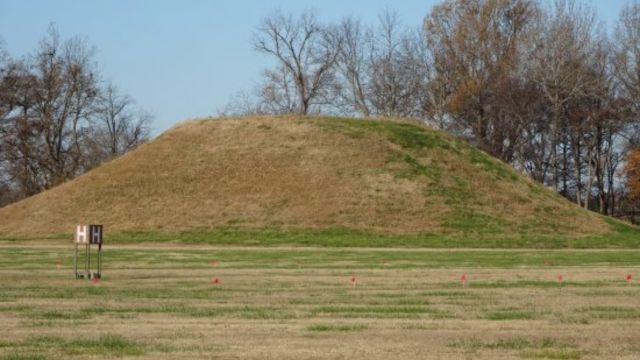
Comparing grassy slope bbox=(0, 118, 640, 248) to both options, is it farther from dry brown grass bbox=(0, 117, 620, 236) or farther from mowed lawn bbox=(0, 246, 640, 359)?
mowed lawn bbox=(0, 246, 640, 359)

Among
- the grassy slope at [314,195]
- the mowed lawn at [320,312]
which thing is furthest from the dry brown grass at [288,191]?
the mowed lawn at [320,312]

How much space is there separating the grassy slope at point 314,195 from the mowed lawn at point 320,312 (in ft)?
77.3

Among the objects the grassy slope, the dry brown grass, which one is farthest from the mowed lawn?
the dry brown grass

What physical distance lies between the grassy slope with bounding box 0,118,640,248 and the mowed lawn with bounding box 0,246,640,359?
927 inches

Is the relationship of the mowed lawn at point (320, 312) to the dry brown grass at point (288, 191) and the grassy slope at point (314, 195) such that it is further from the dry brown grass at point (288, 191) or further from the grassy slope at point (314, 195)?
the dry brown grass at point (288, 191)

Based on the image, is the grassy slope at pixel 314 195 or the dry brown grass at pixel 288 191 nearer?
the grassy slope at pixel 314 195

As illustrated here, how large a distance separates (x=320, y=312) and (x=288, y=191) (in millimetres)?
47127

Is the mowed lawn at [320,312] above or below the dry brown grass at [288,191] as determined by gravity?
below

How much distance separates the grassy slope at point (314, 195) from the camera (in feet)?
201

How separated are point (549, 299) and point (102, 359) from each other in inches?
474

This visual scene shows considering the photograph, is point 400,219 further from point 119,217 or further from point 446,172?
point 119,217

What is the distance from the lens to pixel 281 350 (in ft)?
49.8

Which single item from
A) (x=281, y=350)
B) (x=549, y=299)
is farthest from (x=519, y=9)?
(x=281, y=350)

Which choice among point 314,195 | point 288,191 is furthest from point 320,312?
point 288,191
